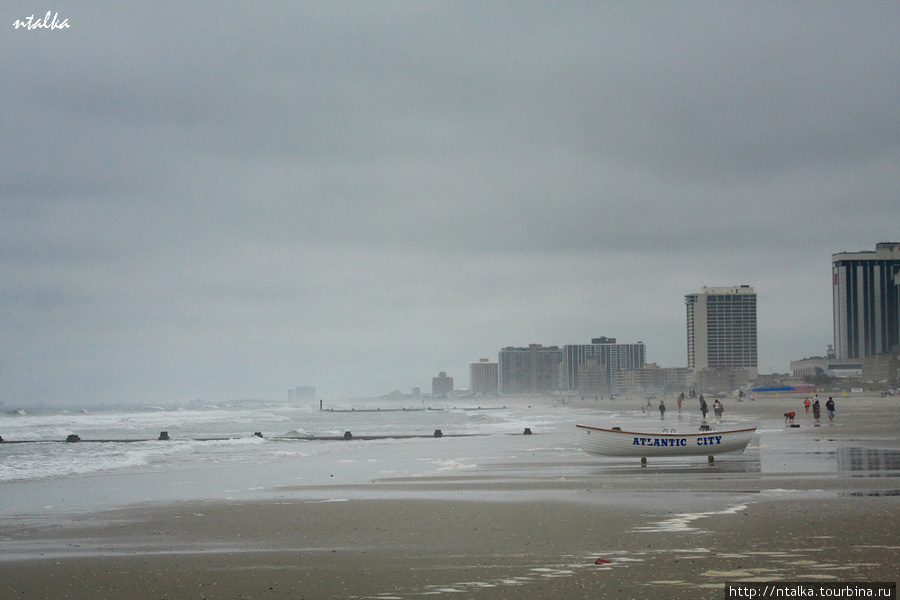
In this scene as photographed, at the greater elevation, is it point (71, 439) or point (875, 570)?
point (875, 570)

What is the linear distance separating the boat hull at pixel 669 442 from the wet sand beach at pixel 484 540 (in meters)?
4.70

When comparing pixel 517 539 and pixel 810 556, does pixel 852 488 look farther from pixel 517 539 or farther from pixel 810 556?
pixel 517 539

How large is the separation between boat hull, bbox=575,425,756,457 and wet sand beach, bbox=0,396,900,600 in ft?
15.4

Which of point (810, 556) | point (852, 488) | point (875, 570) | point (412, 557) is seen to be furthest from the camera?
point (852, 488)

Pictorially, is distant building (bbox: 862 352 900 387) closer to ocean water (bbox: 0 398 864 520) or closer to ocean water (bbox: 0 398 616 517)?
ocean water (bbox: 0 398 864 520)

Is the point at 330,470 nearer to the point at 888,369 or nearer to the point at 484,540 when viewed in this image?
the point at 484,540

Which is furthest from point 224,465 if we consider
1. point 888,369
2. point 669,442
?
point 888,369

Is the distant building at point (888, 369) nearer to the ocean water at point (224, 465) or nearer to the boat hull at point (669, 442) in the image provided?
the ocean water at point (224, 465)

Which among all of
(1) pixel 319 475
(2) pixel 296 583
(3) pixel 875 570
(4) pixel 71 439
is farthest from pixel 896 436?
(4) pixel 71 439

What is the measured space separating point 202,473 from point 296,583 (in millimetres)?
17141

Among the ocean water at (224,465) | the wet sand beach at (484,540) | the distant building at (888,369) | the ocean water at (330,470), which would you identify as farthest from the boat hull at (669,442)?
the distant building at (888,369)

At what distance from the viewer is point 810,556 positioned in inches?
374

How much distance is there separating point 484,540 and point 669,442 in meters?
14.6

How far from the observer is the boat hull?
79.8 ft
